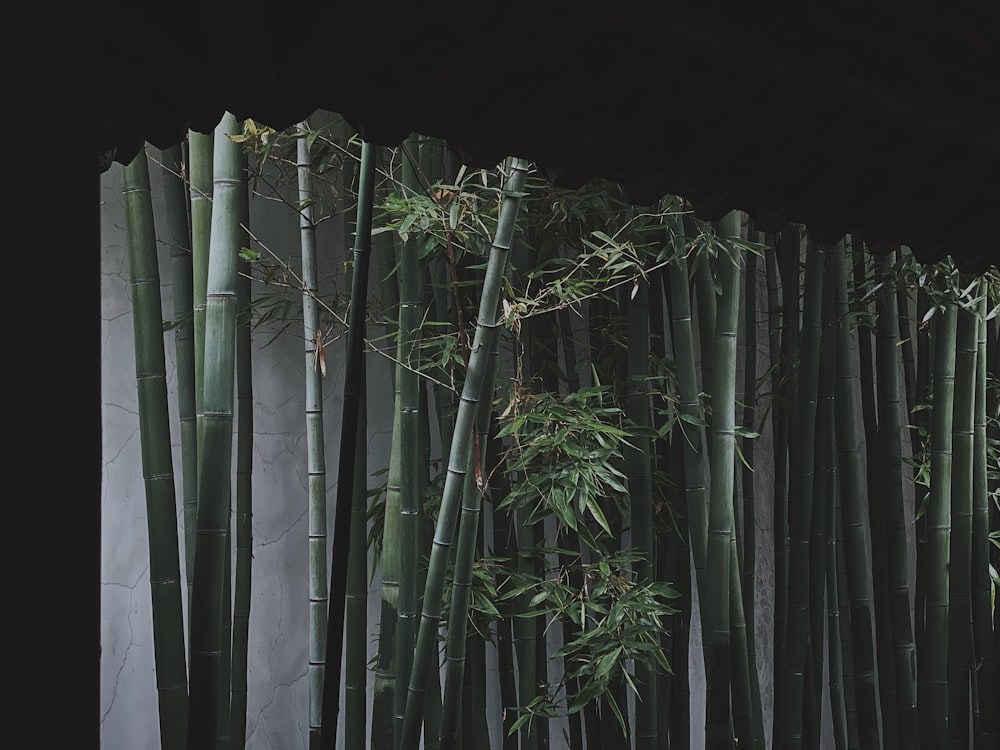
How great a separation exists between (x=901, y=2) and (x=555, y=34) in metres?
0.41

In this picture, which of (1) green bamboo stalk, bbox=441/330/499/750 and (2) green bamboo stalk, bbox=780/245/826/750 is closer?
(1) green bamboo stalk, bbox=441/330/499/750

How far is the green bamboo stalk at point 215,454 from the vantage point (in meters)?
1.48

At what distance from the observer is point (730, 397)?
233cm

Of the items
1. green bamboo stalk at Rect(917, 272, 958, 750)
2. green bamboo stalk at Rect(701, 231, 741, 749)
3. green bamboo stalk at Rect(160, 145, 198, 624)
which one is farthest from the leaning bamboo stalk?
green bamboo stalk at Rect(917, 272, 958, 750)

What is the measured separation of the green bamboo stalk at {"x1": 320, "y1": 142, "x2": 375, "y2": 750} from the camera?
1493 mm

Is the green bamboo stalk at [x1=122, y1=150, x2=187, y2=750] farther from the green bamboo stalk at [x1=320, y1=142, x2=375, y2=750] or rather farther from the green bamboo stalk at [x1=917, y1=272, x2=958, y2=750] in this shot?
the green bamboo stalk at [x1=917, y1=272, x2=958, y2=750]

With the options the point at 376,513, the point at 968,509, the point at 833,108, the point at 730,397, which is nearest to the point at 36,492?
the point at 833,108

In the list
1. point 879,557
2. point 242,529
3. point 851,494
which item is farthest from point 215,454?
point 879,557

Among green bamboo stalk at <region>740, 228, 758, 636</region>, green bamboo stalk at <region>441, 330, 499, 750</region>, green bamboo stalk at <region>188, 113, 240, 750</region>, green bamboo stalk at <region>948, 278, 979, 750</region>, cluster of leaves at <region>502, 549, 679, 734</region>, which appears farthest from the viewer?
green bamboo stalk at <region>740, 228, 758, 636</region>

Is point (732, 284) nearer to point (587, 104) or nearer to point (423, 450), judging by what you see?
point (423, 450)

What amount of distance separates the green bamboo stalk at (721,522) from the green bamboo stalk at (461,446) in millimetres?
613

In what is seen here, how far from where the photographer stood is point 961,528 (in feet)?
9.13

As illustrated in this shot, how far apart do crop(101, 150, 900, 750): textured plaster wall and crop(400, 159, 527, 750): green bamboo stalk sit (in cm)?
153

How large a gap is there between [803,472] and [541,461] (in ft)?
2.41
